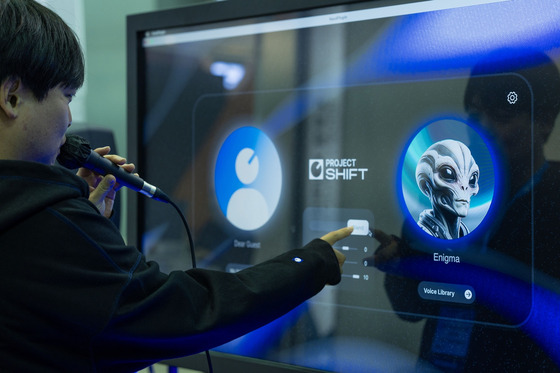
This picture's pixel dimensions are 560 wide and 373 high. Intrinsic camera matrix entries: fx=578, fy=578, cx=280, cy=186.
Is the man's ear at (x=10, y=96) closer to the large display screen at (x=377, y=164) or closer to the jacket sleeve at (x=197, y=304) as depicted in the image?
the jacket sleeve at (x=197, y=304)

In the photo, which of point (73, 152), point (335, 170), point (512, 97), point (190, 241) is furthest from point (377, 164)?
point (73, 152)

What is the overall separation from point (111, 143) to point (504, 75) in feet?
2.66

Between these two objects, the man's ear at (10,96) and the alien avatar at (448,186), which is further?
the alien avatar at (448,186)

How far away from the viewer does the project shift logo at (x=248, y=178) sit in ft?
3.21

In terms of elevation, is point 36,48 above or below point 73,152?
above

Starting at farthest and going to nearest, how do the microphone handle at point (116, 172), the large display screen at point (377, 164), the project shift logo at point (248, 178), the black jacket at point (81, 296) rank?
the project shift logo at point (248, 178), the microphone handle at point (116, 172), the large display screen at point (377, 164), the black jacket at point (81, 296)

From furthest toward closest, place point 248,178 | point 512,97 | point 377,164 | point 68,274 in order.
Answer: point 248,178, point 377,164, point 512,97, point 68,274

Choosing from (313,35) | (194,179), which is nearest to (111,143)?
(194,179)

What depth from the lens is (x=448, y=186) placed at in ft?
2.67

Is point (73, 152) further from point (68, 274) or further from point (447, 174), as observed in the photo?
point (447, 174)

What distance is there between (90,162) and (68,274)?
0.28 metres

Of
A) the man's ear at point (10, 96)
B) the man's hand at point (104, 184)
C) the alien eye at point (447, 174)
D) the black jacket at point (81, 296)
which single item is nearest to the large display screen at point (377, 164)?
the alien eye at point (447, 174)

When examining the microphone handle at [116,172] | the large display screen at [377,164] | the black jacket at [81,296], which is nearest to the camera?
the black jacket at [81,296]

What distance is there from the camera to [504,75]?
0.78 m
